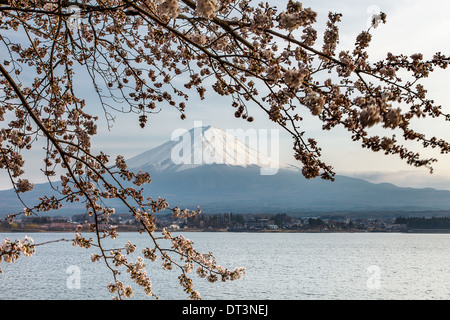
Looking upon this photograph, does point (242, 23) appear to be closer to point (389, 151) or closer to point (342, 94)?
point (342, 94)

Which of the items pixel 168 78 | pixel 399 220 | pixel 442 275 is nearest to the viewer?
pixel 168 78

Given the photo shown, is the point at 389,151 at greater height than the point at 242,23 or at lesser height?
lesser

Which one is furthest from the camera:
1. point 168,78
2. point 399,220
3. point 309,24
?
point 399,220

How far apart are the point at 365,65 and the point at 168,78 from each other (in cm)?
287

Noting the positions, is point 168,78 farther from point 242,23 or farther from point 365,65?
point 365,65

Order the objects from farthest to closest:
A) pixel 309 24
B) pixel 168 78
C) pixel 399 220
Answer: pixel 399 220 → pixel 168 78 → pixel 309 24

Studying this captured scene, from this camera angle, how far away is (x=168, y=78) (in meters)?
5.54
